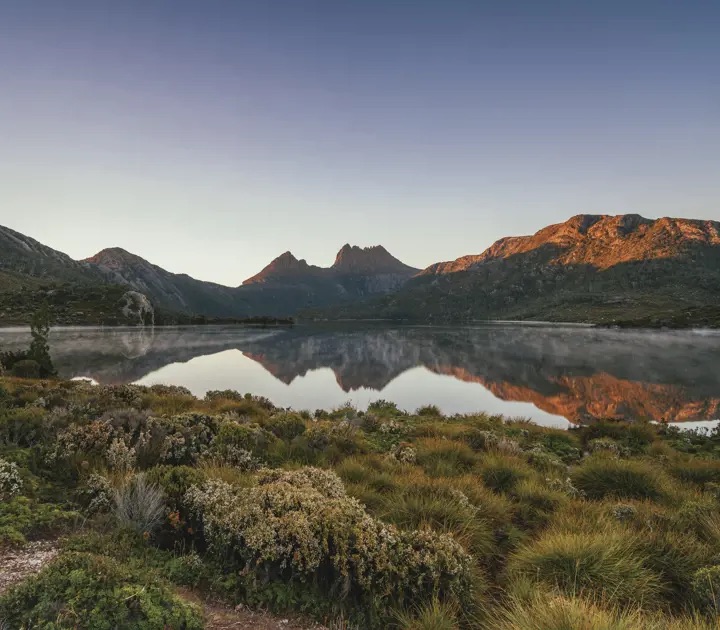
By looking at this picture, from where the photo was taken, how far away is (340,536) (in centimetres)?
544

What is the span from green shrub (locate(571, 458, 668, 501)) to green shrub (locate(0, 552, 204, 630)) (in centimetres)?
895

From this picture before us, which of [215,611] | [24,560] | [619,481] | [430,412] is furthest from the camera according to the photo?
[430,412]

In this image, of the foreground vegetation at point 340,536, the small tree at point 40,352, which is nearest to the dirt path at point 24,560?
the foreground vegetation at point 340,536

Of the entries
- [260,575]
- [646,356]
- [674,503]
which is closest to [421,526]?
[260,575]

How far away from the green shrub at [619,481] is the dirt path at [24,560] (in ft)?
33.3

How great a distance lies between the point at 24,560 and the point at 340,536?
4.00 meters

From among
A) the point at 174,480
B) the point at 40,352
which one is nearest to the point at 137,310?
the point at 40,352

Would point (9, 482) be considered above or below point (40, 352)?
below

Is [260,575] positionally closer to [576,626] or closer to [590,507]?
[576,626]

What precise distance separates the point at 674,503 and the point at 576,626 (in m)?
7.27

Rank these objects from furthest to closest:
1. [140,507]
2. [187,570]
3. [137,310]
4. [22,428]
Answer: [137,310] < [22,428] < [140,507] < [187,570]

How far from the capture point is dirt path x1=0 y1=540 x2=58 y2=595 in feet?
15.8

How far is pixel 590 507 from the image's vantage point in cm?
763

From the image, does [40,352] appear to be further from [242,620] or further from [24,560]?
[242,620]
